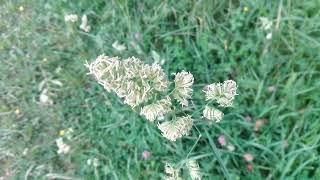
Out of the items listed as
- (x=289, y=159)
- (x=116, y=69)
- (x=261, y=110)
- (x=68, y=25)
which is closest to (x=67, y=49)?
(x=68, y=25)

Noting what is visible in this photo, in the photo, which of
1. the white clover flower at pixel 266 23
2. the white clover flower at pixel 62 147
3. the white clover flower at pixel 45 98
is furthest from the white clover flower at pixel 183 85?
the white clover flower at pixel 45 98

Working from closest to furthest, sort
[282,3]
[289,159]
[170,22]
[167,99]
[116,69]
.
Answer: [116,69] → [167,99] → [289,159] → [282,3] → [170,22]

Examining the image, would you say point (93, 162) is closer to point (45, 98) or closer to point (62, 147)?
point (62, 147)

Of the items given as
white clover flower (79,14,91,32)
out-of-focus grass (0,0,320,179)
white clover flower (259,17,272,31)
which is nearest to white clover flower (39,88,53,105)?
out-of-focus grass (0,0,320,179)

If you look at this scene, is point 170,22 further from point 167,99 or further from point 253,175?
point 167,99

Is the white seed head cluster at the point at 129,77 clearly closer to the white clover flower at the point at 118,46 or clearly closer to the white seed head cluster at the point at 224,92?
the white seed head cluster at the point at 224,92

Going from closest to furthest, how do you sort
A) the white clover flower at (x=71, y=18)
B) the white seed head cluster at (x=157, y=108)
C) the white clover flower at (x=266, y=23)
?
the white seed head cluster at (x=157, y=108) < the white clover flower at (x=266, y=23) < the white clover flower at (x=71, y=18)
